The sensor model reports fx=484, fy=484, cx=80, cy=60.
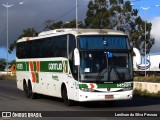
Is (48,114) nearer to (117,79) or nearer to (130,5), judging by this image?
(117,79)

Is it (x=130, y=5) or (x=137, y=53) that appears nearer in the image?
(x=137, y=53)

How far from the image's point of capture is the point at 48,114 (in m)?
16.8

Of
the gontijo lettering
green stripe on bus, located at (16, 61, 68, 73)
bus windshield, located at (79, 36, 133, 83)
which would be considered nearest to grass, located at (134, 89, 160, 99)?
green stripe on bus, located at (16, 61, 68, 73)

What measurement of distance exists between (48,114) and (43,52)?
6971mm

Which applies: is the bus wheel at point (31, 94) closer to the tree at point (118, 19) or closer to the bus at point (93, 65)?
the bus at point (93, 65)

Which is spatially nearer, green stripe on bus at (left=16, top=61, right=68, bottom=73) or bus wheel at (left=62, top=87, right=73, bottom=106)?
bus wheel at (left=62, top=87, right=73, bottom=106)

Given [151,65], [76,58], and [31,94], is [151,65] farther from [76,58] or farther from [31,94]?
[76,58]

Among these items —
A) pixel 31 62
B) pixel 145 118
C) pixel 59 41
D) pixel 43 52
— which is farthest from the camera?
pixel 31 62

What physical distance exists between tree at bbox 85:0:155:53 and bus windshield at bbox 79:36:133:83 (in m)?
54.7

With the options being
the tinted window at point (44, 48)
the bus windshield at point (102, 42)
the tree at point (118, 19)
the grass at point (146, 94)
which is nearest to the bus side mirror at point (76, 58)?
the bus windshield at point (102, 42)

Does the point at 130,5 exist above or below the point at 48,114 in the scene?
above

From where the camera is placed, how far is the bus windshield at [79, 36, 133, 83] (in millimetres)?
18812

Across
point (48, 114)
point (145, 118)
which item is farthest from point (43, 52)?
point (145, 118)

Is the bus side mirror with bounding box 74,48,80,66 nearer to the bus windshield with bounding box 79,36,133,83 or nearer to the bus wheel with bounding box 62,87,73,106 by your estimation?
the bus windshield with bounding box 79,36,133,83
